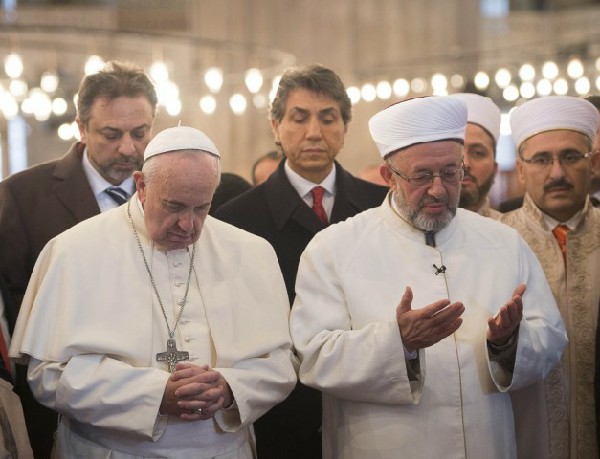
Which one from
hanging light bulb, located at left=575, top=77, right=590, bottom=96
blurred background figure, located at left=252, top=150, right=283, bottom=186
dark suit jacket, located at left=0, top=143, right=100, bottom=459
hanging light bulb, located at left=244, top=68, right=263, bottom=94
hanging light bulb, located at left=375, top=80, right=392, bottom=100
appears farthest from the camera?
hanging light bulb, located at left=575, top=77, right=590, bottom=96

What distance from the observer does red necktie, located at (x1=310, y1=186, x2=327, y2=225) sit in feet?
17.2

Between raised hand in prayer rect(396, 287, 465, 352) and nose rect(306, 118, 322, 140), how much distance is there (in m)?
1.57

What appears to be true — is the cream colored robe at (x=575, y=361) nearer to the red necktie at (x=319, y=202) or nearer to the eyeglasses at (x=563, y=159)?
the eyeglasses at (x=563, y=159)

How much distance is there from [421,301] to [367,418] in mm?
512

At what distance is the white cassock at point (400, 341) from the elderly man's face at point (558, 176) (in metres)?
0.58

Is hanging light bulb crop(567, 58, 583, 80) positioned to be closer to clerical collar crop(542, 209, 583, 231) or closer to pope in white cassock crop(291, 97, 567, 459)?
clerical collar crop(542, 209, 583, 231)

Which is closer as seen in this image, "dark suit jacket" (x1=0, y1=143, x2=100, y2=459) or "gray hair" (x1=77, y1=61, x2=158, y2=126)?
"dark suit jacket" (x1=0, y1=143, x2=100, y2=459)

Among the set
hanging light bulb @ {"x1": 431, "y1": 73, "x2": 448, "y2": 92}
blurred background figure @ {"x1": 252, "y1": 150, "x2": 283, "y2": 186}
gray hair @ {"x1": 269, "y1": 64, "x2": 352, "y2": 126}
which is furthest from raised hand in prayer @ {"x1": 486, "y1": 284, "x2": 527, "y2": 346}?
hanging light bulb @ {"x1": 431, "y1": 73, "x2": 448, "y2": 92}

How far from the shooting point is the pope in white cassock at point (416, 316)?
4.00 meters

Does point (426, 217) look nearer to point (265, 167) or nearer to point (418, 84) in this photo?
point (265, 167)

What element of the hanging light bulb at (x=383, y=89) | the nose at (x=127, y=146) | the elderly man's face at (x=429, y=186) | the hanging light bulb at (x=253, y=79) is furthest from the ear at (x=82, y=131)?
the hanging light bulb at (x=383, y=89)

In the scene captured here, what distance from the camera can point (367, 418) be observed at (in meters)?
4.14

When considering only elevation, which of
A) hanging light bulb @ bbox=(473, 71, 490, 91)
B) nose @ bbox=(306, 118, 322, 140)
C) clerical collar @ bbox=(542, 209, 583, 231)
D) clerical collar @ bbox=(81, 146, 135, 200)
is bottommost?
clerical collar @ bbox=(542, 209, 583, 231)

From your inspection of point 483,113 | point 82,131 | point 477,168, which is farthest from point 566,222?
point 82,131
